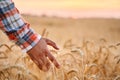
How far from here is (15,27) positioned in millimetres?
3072

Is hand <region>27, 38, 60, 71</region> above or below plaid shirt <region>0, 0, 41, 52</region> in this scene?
below

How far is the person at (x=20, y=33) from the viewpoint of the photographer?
120 inches

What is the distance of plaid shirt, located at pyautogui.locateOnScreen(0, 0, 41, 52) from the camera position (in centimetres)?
305

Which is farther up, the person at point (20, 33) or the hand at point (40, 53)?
the person at point (20, 33)

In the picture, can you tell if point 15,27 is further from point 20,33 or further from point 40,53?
point 40,53

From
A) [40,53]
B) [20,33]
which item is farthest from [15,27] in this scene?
[40,53]

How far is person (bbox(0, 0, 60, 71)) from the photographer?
3.05 m

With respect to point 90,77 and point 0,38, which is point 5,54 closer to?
point 0,38

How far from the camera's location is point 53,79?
3539 millimetres

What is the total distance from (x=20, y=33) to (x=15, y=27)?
0.16 feet

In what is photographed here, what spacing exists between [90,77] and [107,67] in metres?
0.89

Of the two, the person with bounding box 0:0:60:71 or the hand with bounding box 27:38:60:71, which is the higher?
the person with bounding box 0:0:60:71

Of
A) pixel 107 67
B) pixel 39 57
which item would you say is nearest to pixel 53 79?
pixel 39 57

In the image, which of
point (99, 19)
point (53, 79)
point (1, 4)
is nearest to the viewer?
point (1, 4)
